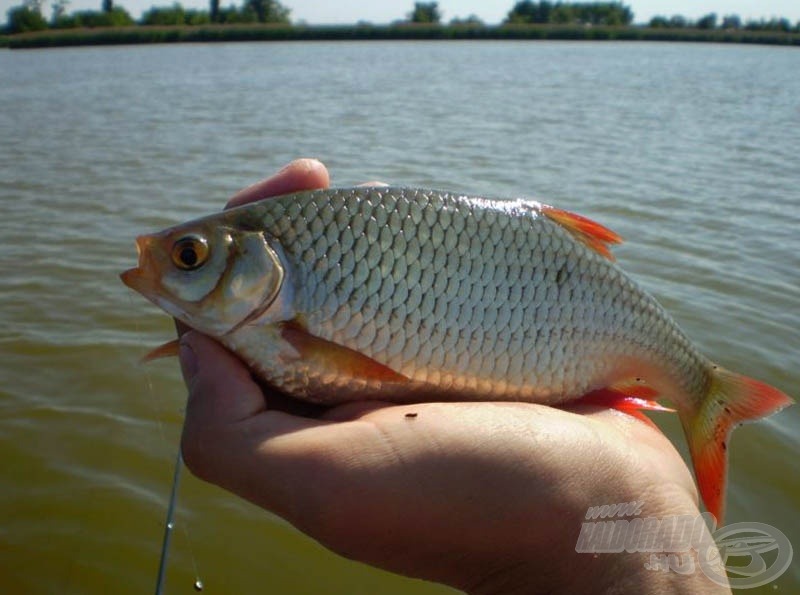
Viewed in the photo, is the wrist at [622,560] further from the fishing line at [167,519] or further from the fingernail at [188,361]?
the fishing line at [167,519]

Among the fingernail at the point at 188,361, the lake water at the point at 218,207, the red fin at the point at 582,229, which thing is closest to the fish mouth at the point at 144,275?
the fingernail at the point at 188,361

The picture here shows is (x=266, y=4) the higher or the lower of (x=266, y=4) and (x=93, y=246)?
the higher

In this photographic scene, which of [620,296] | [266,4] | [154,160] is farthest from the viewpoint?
[266,4]

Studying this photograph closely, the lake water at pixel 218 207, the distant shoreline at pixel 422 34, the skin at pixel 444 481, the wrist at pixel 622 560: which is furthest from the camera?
the distant shoreline at pixel 422 34

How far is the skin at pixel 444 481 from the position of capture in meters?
1.84

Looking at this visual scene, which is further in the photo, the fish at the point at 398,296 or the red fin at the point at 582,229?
the red fin at the point at 582,229

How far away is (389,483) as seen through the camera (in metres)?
1.83

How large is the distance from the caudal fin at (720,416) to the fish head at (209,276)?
1483mm

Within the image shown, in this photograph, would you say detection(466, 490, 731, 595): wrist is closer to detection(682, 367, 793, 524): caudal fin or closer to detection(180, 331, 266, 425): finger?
detection(682, 367, 793, 524): caudal fin

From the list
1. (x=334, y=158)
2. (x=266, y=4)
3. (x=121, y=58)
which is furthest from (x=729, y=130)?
(x=266, y=4)

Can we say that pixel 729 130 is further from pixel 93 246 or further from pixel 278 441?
pixel 278 441

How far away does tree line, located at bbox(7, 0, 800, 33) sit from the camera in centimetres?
7188

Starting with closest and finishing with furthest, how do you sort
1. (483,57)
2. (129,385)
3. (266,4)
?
(129,385), (483,57), (266,4)

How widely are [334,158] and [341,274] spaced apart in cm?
964
